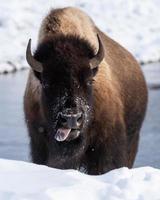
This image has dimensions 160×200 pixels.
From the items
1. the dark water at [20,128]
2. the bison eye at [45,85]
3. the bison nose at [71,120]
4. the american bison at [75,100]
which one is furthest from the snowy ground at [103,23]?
the bison nose at [71,120]

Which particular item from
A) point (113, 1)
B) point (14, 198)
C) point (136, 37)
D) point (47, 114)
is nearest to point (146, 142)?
point (47, 114)

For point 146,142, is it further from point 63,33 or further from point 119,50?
point 63,33

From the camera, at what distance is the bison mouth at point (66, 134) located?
6.75m

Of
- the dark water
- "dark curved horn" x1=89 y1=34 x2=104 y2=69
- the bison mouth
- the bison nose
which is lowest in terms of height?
the dark water

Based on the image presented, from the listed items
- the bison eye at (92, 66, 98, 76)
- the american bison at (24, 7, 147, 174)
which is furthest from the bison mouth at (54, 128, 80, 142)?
the bison eye at (92, 66, 98, 76)

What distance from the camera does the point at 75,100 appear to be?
669 cm

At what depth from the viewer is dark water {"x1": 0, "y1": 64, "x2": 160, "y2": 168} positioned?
432 inches

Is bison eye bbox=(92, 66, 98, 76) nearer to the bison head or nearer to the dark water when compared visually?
the bison head

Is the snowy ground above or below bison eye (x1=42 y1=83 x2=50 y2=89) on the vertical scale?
below

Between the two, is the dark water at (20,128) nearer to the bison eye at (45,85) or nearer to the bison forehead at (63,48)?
the bison forehead at (63,48)

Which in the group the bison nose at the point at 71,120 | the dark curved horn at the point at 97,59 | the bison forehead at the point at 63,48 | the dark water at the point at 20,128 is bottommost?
the dark water at the point at 20,128

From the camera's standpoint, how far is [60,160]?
752 cm

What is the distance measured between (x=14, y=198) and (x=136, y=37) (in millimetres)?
25421

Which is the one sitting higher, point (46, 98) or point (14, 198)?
point (14, 198)
